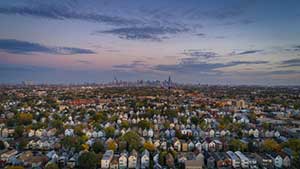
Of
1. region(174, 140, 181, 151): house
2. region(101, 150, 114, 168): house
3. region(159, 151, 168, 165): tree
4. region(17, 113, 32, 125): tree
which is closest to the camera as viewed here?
region(101, 150, 114, 168): house

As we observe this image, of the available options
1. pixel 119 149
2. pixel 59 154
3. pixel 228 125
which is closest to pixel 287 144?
pixel 228 125

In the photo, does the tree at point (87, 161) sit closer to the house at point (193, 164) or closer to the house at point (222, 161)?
the house at point (193, 164)

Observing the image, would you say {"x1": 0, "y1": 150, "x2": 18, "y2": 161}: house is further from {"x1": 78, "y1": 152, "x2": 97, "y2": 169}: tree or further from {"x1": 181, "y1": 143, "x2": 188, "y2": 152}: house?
{"x1": 181, "y1": 143, "x2": 188, "y2": 152}: house

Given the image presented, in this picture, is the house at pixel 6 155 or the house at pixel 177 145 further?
the house at pixel 177 145

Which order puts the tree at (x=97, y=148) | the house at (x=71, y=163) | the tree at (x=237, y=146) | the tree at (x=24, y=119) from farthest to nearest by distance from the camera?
the tree at (x=24, y=119), the tree at (x=237, y=146), the tree at (x=97, y=148), the house at (x=71, y=163)

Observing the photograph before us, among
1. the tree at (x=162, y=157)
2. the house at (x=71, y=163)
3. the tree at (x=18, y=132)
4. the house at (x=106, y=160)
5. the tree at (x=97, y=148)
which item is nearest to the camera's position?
the house at (x=106, y=160)

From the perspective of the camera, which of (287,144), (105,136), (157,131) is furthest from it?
(157,131)

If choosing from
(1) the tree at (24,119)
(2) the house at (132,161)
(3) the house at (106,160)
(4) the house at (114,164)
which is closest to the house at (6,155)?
(3) the house at (106,160)

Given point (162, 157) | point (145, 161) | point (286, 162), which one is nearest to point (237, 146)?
point (286, 162)

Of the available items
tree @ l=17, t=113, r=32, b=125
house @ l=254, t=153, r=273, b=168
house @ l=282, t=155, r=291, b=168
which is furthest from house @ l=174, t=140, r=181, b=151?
tree @ l=17, t=113, r=32, b=125

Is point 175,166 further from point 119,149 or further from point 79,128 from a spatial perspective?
point 79,128

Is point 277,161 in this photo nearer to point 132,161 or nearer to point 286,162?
point 286,162
